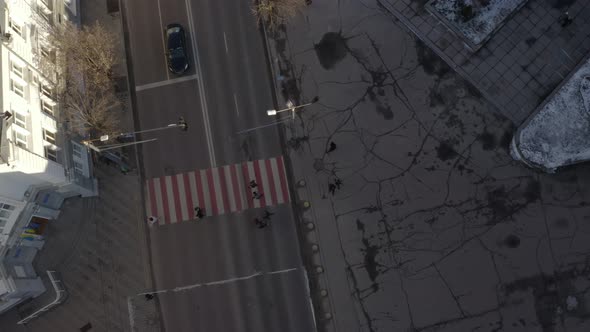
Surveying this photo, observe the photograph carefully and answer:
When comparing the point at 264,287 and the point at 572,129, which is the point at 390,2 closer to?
the point at 572,129

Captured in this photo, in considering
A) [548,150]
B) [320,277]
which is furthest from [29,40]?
[548,150]

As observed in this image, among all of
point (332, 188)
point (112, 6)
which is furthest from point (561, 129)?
point (112, 6)

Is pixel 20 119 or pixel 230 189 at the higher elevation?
pixel 20 119

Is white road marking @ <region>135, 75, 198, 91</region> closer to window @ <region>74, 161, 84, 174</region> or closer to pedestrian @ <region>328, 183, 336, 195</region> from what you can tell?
window @ <region>74, 161, 84, 174</region>

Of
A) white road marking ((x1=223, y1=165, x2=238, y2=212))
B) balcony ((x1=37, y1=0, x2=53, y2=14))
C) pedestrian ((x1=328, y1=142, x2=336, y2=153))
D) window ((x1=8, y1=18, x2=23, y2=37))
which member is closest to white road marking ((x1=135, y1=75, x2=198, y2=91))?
balcony ((x1=37, y1=0, x2=53, y2=14))

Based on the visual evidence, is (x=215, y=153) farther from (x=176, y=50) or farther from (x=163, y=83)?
(x=176, y=50)

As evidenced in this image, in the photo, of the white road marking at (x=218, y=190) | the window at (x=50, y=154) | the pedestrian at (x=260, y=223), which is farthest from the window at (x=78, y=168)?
the pedestrian at (x=260, y=223)
